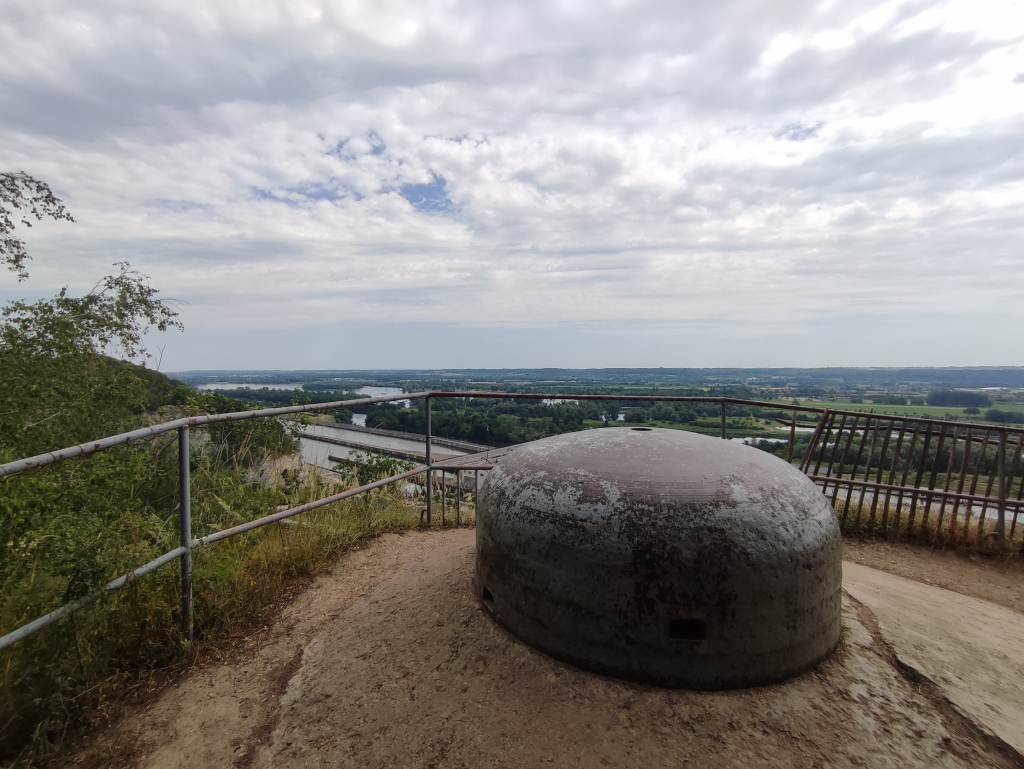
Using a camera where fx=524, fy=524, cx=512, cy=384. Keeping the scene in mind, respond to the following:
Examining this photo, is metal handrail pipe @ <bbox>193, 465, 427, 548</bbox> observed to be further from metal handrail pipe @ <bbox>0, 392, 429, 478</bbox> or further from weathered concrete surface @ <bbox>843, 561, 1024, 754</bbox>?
weathered concrete surface @ <bbox>843, 561, 1024, 754</bbox>

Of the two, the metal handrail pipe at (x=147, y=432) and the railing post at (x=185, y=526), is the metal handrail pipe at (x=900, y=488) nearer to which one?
the metal handrail pipe at (x=147, y=432)

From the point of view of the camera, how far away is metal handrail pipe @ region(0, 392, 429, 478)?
2.04m

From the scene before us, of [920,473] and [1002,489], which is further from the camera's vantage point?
[920,473]

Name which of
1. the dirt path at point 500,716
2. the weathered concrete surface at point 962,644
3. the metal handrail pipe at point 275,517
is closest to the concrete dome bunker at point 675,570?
the dirt path at point 500,716

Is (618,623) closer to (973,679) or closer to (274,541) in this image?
(973,679)

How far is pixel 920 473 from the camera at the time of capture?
5977mm

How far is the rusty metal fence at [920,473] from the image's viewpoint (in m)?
5.61

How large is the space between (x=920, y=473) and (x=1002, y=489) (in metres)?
0.69

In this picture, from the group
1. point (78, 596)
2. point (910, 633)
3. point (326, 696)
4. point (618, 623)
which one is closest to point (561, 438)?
point (618, 623)

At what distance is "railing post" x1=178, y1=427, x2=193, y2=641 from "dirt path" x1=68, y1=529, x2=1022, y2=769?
36cm

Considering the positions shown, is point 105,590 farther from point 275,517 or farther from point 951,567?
point 951,567

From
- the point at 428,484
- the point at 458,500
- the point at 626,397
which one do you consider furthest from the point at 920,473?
the point at 428,484

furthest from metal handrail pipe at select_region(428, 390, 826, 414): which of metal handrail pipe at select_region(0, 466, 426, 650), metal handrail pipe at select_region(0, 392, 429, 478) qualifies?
metal handrail pipe at select_region(0, 466, 426, 650)

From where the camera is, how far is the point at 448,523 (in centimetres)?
596
